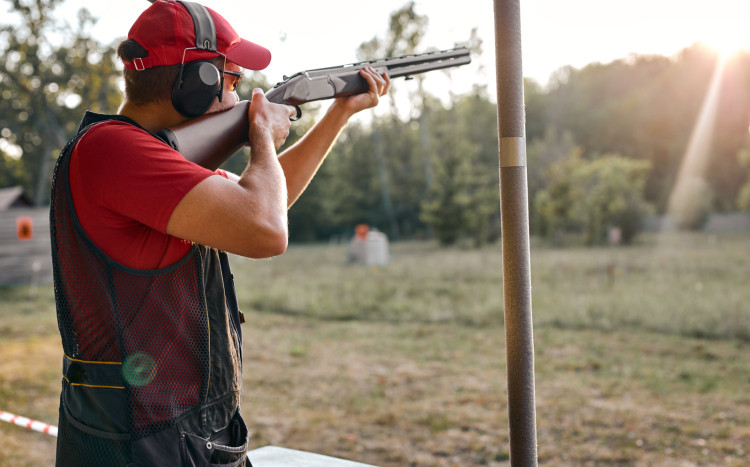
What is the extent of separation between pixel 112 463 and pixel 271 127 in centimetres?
111

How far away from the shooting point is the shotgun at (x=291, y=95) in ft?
6.21

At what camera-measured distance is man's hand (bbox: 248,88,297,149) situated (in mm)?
1876

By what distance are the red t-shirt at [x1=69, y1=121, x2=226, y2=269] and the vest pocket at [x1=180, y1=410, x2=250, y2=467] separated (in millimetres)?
507

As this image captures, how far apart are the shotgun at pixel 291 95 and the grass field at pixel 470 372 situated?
3881 millimetres

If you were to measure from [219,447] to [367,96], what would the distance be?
1521mm

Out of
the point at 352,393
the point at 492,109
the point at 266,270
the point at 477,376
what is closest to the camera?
the point at 352,393

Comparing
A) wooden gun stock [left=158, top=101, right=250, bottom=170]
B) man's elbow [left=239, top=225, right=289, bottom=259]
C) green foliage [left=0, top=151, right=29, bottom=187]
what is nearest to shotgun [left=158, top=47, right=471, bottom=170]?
wooden gun stock [left=158, top=101, right=250, bottom=170]

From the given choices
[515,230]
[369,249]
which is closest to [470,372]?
[515,230]

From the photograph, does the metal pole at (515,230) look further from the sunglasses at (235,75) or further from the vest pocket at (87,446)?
the vest pocket at (87,446)

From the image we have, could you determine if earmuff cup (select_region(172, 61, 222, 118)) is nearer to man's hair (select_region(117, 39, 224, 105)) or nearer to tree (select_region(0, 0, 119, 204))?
man's hair (select_region(117, 39, 224, 105))

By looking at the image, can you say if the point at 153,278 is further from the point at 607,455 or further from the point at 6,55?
the point at 6,55

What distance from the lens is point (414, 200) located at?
49.8m

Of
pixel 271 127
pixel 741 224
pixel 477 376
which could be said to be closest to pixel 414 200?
pixel 741 224

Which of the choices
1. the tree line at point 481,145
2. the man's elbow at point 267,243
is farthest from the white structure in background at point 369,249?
the man's elbow at point 267,243
